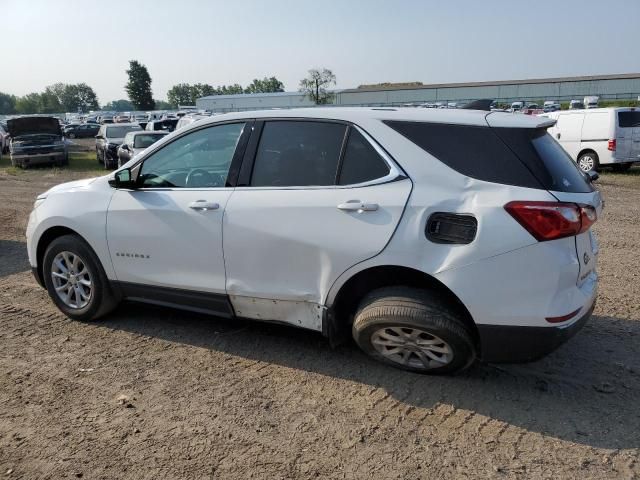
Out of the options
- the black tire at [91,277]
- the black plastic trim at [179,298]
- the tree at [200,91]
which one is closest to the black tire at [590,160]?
the black plastic trim at [179,298]

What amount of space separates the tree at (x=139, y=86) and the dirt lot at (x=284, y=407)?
116 m

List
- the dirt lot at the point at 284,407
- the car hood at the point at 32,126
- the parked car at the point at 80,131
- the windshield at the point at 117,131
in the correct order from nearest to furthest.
A: the dirt lot at the point at 284,407
the car hood at the point at 32,126
the windshield at the point at 117,131
the parked car at the point at 80,131

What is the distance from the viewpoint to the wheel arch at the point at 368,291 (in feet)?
10.8

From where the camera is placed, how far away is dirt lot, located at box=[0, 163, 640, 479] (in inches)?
110

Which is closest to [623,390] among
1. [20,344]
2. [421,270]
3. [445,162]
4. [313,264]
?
[421,270]

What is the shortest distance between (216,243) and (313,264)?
2.47ft

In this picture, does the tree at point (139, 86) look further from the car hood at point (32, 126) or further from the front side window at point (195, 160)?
the front side window at point (195, 160)

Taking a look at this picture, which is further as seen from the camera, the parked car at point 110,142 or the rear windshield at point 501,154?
the parked car at point 110,142

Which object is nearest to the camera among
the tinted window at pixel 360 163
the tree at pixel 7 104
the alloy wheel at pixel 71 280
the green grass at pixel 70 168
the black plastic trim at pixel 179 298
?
the tinted window at pixel 360 163

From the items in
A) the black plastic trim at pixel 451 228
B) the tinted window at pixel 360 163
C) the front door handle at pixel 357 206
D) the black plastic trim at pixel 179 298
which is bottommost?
the black plastic trim at pixel 179 298

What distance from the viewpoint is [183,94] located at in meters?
150

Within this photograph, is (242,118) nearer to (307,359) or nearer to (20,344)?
(307,359)

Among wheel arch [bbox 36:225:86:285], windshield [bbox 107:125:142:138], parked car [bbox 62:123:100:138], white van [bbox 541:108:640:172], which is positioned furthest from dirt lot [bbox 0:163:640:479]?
parked car [bbox 62:123:100:138]

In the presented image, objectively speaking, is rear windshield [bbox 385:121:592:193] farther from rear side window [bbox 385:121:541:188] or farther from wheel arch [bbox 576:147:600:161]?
wheel arch [bbox 576:147:600:161]
